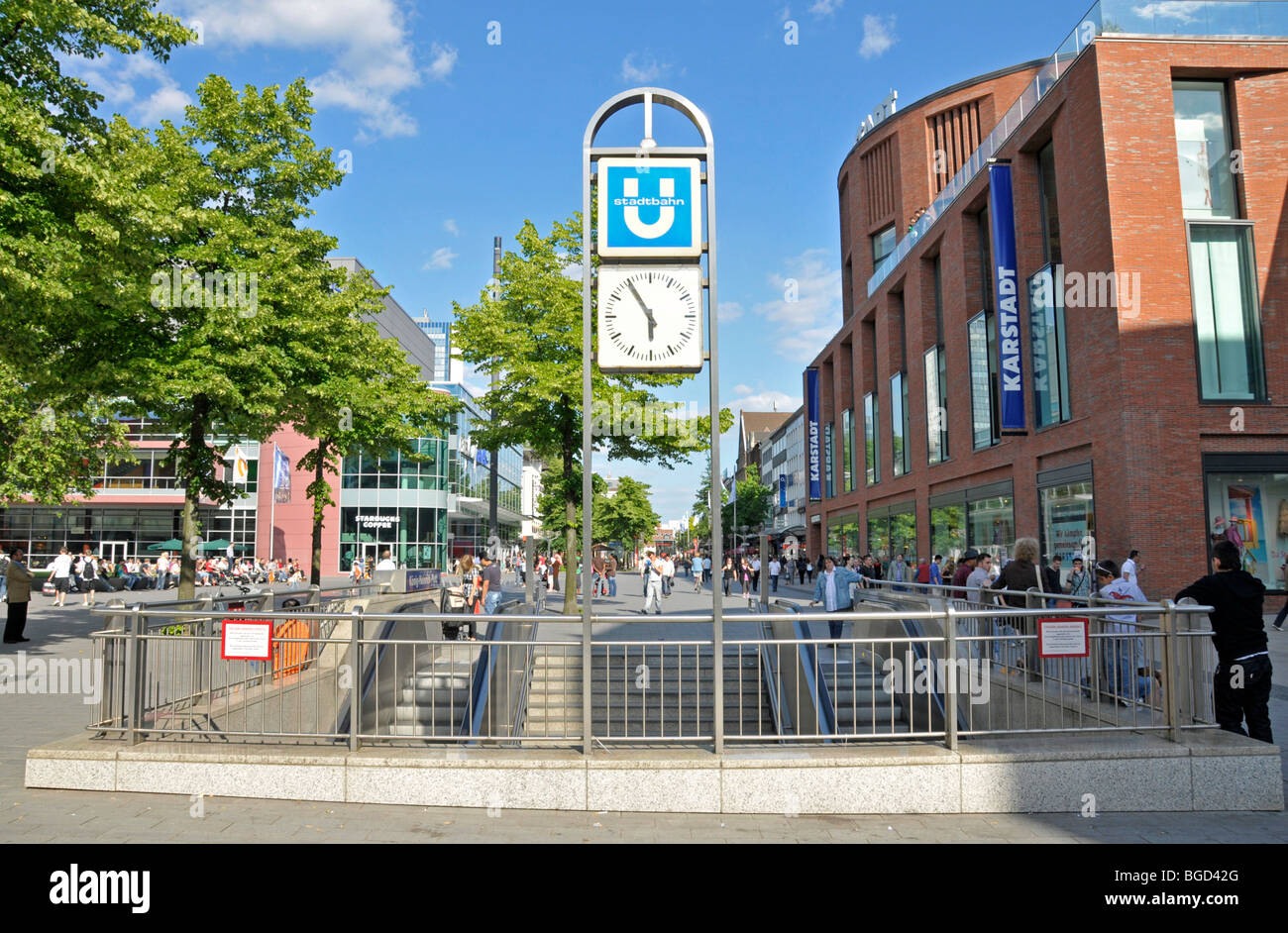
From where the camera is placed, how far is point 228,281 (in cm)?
1562

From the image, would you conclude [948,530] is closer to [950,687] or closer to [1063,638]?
[1063,638]

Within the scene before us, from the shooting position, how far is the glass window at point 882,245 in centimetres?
4688

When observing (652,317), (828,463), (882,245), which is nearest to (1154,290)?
(652,317)

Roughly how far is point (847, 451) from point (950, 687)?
43.8 metres

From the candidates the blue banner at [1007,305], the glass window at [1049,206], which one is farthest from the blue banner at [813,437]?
the glass window at [1049,206]

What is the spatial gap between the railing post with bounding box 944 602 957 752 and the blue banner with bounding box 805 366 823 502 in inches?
1900

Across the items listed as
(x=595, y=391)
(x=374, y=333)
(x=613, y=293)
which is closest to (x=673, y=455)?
(x=595, y=391)

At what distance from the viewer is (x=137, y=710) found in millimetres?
6855

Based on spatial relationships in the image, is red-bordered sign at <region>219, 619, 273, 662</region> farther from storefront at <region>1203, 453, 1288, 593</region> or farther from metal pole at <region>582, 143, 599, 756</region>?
storefront at <region>1203, 453, 1288, 593</region>

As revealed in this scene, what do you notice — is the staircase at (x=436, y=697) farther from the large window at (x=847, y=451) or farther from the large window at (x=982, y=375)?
the large window at (x=847, y=451)

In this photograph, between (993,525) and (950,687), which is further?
(993,525)

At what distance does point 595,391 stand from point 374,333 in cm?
590

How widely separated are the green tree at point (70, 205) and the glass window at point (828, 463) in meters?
43.2

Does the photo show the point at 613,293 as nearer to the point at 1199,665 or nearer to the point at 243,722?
the point at 243,722
